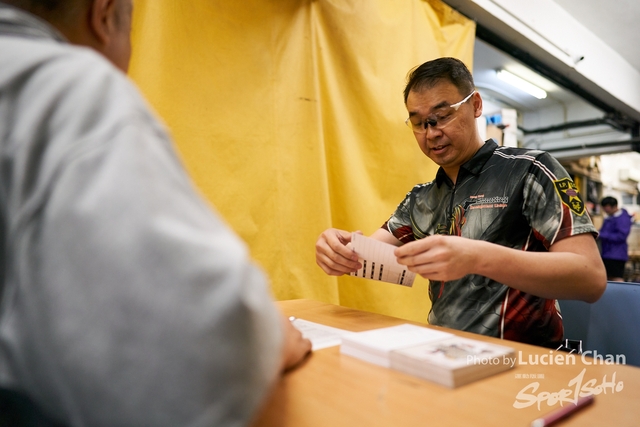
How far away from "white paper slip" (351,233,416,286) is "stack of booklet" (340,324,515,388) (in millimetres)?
262

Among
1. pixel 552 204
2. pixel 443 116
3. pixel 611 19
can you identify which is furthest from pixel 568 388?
pixel 611 19

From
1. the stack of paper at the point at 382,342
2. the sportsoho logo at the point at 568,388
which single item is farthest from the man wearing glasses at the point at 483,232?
the sportsoho logo at the point at 568,388

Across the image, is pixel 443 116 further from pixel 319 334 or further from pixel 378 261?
pixel 319 334

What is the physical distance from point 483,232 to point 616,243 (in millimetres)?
5705

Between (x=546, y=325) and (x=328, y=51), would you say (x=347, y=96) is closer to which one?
(x=328, y=51)

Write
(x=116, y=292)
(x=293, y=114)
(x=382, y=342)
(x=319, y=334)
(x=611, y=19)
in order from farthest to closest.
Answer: (x=611, y=19) → (x=293, y=114) → (x=319, y=334) → (x=382, y=342) → (x=116, y=292)

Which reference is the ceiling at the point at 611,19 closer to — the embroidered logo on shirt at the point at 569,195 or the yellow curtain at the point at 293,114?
the yellow curtain at the point at 293,114

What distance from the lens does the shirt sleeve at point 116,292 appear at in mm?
277

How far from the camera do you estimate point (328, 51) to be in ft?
6.45

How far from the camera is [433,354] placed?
0.75 m

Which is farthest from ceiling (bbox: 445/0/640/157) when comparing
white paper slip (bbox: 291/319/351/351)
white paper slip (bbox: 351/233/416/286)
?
white paper slip (bbox: 291/319/351/351)

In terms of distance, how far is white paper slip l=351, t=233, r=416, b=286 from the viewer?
1111 mm

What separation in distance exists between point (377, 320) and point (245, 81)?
111cm

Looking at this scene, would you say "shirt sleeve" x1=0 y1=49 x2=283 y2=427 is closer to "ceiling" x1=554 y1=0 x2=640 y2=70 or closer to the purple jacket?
"ceiling" x1=554 y1=0 x2=640 y2=70
